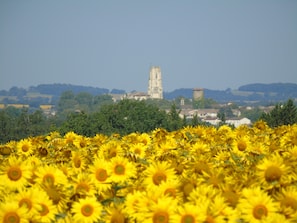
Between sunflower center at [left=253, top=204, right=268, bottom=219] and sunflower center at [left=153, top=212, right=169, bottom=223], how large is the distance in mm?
557

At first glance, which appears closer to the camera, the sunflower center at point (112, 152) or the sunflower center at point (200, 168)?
the sunflower center at point (200, 168)

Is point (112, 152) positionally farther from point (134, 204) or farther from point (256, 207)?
point (256, 207)

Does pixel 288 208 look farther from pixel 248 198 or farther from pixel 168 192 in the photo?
pixel 168 192

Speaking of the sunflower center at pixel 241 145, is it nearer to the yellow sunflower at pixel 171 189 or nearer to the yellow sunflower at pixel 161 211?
the yellow sunflower at pixel 171 189

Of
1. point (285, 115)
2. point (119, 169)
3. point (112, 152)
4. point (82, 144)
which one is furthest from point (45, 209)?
point (285, 115)

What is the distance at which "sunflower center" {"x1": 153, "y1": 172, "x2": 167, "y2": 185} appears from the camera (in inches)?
176

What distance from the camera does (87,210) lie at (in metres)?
4.07

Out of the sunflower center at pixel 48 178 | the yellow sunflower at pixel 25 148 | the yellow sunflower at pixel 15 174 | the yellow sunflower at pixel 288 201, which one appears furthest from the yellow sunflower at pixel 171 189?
the yellow sunflower at pixel 25 148

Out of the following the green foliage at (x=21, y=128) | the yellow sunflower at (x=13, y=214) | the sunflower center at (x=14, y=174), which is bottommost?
the green foliage at (x=21, y=128)

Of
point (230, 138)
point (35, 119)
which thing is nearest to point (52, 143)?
point (230, 138)

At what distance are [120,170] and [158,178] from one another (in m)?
0.36

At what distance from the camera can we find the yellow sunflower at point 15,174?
462cm

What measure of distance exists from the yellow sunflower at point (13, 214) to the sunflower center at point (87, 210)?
40 centimetres

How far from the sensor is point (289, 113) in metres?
60.6
